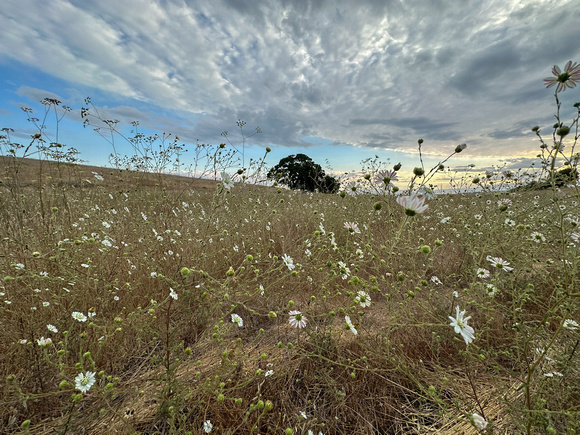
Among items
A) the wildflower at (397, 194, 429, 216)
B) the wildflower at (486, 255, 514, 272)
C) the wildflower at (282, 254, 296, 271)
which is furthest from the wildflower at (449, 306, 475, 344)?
the wildflower at (282, 254, 296, 271)

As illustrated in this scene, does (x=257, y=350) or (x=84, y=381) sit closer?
(x=84, y=381)

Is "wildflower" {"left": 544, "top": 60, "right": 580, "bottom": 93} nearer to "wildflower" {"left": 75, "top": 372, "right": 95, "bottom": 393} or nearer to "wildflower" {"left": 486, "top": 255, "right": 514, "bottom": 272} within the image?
"wildflower" {"left": 486, "top": 255, "right": 514, "bottom": 272}

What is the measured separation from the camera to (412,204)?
147 centimetres

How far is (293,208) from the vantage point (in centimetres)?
461

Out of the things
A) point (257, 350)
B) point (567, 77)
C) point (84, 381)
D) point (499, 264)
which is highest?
point (567, 77)

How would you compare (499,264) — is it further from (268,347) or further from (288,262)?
(268,347)

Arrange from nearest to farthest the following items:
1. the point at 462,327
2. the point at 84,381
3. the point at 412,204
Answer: the point at 84,381, the point at 462,327, the point at 412,204

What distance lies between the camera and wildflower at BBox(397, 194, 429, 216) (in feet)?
4.75

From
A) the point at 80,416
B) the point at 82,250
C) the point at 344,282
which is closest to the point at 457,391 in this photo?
the point at 344,282

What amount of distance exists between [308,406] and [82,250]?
89.0 inches

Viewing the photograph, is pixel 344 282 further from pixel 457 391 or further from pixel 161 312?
pixel 161 312

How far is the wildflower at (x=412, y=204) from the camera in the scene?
1447 mm

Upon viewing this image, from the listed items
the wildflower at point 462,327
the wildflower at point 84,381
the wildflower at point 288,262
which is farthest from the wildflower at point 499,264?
the wildflower at point 84,381

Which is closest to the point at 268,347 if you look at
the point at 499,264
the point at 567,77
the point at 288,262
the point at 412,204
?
the point at 288,262
